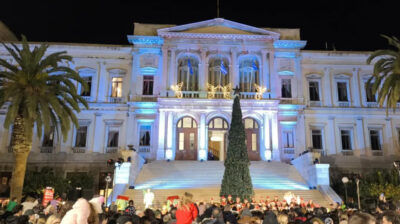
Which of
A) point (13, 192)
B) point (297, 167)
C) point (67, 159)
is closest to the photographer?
point (13, 192)

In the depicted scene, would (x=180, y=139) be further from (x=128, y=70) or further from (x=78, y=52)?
(x=78, y=52)

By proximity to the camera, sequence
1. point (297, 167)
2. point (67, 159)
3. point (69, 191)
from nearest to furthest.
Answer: point (69, 191)
point (297, 167)
point (67, 159)

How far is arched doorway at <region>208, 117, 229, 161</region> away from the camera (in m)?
32.2

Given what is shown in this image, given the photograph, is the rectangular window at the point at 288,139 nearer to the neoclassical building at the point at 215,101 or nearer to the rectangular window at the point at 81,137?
the neoclassical building at the point at 215,101

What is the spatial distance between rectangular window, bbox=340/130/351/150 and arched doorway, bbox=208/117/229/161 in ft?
37.3

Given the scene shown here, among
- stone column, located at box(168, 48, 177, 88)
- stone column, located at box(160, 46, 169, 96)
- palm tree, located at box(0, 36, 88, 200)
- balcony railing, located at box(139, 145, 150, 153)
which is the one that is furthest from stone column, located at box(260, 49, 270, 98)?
palm tree, located at box(0, 36, 88, 200)

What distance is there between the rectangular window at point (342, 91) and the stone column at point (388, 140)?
167 inches

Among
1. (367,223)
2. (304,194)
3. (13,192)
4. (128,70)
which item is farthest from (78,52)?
(367,223)

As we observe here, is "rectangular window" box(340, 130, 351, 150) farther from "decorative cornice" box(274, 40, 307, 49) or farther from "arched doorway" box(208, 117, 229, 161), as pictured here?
"arched doorway" box(208, 117, 229, 161)

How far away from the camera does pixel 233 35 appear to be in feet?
109

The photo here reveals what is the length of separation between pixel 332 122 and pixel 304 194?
518 inches

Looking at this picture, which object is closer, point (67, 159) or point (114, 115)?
point (67, 159)

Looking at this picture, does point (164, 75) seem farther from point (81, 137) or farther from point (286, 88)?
point (286, 88)

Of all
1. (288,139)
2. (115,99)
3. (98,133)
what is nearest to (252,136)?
(288,139)
